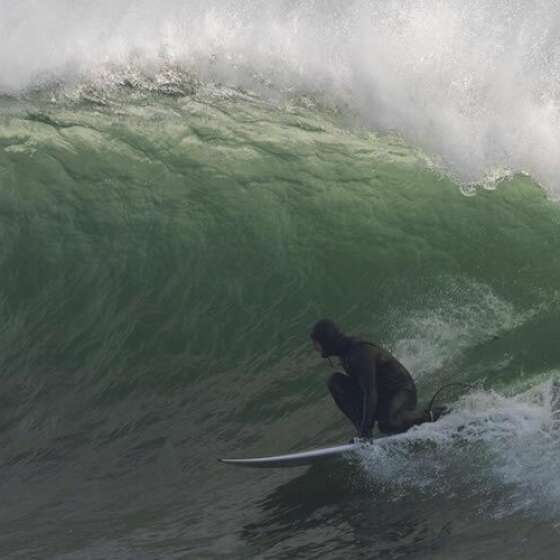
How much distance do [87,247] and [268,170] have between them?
1.79 m

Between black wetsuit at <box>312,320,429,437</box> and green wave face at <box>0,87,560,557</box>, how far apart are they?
325 mm

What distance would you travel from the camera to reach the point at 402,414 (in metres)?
7.47

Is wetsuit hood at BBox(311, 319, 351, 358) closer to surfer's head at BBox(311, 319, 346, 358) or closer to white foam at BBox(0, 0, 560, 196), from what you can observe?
surfer's head at BBox(311, 319, 346, 358)

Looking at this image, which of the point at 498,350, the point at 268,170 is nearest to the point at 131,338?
the point at 268,170

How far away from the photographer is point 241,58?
11633 millimetres

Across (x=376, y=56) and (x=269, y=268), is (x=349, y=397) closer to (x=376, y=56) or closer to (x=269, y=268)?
(x=269, y=268)

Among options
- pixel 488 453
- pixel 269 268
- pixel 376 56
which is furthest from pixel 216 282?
pixel 488 453

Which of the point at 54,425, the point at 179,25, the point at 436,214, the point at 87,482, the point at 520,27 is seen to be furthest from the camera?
the point at 179,25

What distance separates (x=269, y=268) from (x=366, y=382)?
8.71 feet

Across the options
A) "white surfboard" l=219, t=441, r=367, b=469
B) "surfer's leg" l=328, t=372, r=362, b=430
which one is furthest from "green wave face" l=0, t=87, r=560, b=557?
"surfer's leg" l=328, t=372, r=362, b=430

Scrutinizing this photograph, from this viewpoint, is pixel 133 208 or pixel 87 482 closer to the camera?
pixel 87 482

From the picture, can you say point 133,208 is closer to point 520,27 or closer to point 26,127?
point 26,127

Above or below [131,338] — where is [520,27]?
above

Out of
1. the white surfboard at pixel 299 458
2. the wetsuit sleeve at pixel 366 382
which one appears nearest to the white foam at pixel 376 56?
the wetsuit sleeve at pixel 366 382
